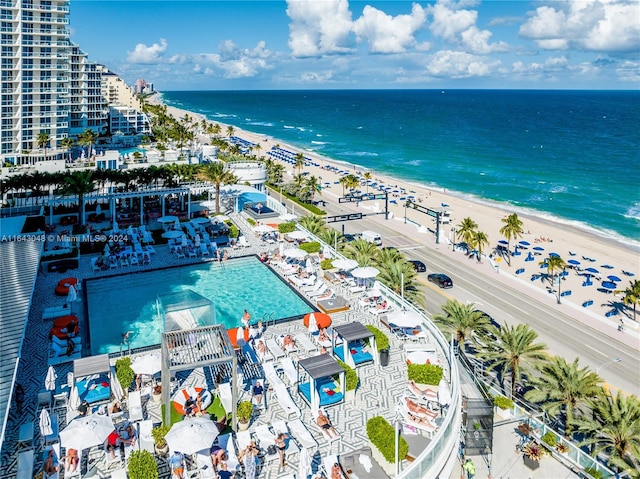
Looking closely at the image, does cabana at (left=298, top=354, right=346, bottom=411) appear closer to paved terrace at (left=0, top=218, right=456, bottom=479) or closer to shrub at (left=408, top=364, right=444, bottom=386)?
paved terrace at (left=0, top=218, right=456, bottom=479)

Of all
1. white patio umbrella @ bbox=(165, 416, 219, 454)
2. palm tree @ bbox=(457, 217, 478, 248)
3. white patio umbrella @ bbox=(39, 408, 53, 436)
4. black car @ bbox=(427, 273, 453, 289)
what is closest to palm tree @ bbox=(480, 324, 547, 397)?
black car @ bbox=(427, 273, 453, 289)

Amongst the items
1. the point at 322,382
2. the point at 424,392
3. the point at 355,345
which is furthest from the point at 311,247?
the point at 424,392

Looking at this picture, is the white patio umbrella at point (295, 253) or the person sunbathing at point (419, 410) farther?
the white patio umbrella at point (295, 253)

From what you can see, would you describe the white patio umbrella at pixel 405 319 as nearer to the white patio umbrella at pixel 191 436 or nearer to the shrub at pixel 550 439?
the shrub at pixel 550 439

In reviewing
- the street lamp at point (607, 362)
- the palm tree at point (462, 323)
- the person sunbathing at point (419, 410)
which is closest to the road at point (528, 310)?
the street lamp at point (607, 362)

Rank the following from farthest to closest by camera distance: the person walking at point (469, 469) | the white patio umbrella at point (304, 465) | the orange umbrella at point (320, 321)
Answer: the orange umbrella at point (320, 321), the person walking at point (469, 469), the white patio umbrella at point (304, 465)

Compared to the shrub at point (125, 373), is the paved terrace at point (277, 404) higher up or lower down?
lower down

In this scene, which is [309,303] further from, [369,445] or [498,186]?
[498,186]

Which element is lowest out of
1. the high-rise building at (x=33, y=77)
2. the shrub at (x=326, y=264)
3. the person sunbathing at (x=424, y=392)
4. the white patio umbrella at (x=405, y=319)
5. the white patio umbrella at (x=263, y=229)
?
the person sunbathing at (x=424, y=392)

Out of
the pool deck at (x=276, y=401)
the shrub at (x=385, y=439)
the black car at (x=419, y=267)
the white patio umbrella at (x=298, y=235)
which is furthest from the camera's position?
the black car at (x=419, y=267)
